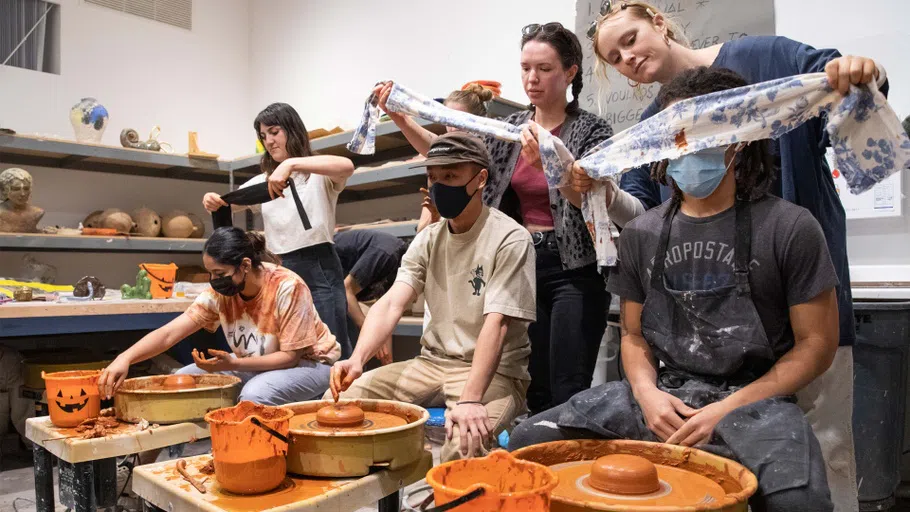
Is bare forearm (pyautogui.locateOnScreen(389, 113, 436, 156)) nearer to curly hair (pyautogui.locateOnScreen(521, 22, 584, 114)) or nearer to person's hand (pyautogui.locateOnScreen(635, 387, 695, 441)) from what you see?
curly hair (pyautogui.locateOnScreen(521, 22, 584, 114))

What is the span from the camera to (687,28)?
3875 millimetres

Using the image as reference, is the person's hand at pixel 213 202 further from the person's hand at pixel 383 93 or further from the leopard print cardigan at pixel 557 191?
the leopard print cardigan at pixel 557 191

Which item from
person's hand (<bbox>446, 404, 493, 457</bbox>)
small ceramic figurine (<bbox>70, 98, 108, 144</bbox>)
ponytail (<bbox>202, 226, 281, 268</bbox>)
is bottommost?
person's hand (<bbox>446, 404, 493, 457</bbox>)

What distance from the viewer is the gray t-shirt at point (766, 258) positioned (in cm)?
152

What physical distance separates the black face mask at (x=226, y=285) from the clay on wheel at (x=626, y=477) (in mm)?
1902

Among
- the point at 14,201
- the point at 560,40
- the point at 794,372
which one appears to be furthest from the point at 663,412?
the point at 14,201

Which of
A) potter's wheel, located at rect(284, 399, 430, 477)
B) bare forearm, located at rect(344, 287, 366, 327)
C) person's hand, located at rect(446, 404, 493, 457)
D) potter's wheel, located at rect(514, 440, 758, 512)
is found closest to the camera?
potter's wheel, located at rect(514, 440, 758, 512)

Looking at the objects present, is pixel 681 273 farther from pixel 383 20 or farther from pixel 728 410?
pixel 383 20

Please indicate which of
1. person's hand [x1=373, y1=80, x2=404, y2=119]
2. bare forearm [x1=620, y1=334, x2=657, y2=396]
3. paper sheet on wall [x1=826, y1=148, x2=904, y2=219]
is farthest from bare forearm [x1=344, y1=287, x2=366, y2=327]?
paper sheet on wall [x1=826, y1=148, x2=904, y2=219]

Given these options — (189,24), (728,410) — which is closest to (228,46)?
(189,24)

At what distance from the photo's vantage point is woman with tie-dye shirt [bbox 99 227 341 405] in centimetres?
257

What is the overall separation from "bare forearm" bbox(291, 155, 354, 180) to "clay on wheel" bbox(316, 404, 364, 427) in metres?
1.79

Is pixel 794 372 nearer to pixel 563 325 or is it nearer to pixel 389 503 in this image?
pixel 563 325

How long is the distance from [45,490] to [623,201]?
7.04ft
